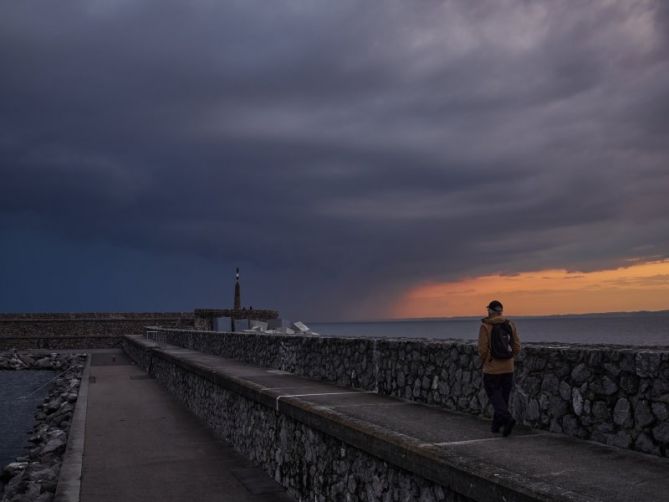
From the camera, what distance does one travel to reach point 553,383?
5938mm

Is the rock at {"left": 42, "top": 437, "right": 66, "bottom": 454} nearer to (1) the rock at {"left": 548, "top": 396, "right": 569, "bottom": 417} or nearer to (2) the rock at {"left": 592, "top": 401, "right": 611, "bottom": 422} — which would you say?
(1) the rock at {"left": 548, "top": 396, "right": 569, "bottom": 417}

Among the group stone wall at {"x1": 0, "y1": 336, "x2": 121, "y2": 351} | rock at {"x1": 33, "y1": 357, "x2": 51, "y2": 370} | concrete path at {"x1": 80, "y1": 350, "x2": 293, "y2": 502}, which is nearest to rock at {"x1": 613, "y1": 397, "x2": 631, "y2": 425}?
concrete path at {"x1": 80, "y1": 350, "x2": 293, "y2": 502}

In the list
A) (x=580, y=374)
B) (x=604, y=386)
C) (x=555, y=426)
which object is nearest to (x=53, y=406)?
(x=555, y=426)

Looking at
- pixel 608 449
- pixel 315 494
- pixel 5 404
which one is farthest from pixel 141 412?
pixel 5 404

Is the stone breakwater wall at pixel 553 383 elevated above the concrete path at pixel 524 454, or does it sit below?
above

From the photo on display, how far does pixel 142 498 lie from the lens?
8000mm

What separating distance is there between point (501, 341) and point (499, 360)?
19cm

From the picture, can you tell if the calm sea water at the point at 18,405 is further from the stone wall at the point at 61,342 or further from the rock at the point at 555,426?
the rock at the point at 555,426

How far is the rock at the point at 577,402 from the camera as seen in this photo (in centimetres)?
563

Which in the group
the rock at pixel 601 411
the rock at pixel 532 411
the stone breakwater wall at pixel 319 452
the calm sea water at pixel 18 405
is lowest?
the calm sea water at pixel 18 405

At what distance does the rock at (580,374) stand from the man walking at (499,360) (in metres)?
0.56

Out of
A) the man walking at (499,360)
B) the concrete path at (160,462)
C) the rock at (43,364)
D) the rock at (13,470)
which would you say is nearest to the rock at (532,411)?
the man walking at (499,360)

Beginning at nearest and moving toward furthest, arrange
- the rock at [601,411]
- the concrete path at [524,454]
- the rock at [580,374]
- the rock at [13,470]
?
the concrete path at [524,454] < the rock at [601,411] < the rock at [580,374] < the rock at [13,470]

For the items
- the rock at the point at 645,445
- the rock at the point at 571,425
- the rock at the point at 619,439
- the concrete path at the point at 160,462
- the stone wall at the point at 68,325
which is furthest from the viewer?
the stone wall at the point at 68,325
